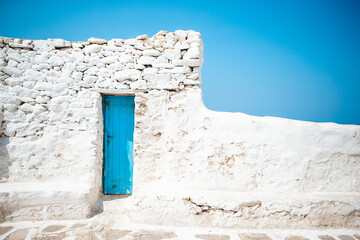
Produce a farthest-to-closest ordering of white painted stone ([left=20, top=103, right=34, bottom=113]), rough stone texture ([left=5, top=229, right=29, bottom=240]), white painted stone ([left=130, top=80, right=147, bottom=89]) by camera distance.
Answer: white painted stone ([left=130, top=80, right=147, bottom=89])
white painted stone ([left=20, top=103, right=34, bottom=113])
rough stone texture ([left=5, top=229, right=29, bottom=240])

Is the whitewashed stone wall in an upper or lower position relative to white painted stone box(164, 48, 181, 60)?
lower

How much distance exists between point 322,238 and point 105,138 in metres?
3.46

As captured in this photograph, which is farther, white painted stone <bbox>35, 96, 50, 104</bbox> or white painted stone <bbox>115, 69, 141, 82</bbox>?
white painted stone <bbox>115, 69, 141, 82</bbox>

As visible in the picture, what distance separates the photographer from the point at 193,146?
3062 millimetres

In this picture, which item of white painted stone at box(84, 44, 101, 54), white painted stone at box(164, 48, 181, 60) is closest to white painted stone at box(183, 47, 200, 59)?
white painted stone at box(164, 48, 181, 60)

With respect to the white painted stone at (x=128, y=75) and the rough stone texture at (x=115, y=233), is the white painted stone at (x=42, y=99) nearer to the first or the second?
the white painted stone at (x=128, y=75)

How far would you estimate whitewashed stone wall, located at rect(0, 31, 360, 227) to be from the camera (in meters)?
2.68

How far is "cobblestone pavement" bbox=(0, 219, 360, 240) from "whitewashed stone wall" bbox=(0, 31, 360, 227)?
11 cm

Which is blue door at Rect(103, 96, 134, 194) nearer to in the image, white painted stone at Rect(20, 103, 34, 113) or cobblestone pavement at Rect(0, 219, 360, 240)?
cobblestone pavement at Rect(0, 219, 360, 240)

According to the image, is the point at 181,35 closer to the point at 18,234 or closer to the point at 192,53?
the point at 192,53

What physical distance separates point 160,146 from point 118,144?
2.79 feet

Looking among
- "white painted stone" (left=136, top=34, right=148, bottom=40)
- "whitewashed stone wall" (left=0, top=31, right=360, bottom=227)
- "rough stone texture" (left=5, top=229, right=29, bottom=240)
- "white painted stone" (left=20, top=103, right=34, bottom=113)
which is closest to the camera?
"rough stone texture" (left=5, top=229, right=29, bottom=240)

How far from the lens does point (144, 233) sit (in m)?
2.49

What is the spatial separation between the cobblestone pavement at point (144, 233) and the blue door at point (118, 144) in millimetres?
947
